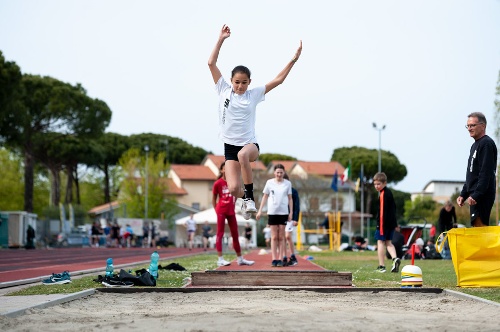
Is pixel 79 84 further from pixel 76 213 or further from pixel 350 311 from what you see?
pixel 350 311

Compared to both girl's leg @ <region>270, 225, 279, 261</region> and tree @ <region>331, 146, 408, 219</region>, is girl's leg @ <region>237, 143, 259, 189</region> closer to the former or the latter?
girl's leg @ <region>270, 225, 279, 261</region>

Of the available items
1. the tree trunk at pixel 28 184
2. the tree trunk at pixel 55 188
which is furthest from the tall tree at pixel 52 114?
the tree trunk at pixel 55 188

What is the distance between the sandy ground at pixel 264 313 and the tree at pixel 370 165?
86.2 meters

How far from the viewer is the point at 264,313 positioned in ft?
22.6

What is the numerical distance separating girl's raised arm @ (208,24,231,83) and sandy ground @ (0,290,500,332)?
2859 millimetres

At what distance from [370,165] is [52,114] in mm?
48811

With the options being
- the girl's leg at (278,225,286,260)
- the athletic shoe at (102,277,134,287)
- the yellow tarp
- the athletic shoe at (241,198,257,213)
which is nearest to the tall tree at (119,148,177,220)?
the girl's leg at (278,225,286,260)

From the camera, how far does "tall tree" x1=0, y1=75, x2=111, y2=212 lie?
5612 cm

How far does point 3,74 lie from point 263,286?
37085mm

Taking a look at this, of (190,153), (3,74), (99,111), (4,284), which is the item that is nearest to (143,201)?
(99,111)

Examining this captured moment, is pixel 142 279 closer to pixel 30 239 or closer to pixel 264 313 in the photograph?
pixel 264 313

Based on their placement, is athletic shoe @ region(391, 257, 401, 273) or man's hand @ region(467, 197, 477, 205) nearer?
man's hand @ region(467, 197, 477, 205)

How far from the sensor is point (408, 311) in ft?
23.8

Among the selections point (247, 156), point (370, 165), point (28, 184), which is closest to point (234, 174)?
point (247, 156)
